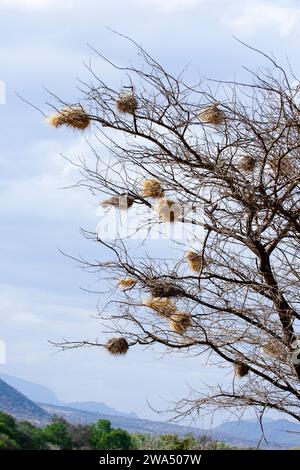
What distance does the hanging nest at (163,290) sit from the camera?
5.41m

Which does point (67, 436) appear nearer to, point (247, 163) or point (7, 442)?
point (7, 442)

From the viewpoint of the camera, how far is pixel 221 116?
4.96 metres

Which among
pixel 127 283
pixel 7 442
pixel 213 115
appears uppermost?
pixel 213 115

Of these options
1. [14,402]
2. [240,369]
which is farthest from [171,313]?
[14,402]

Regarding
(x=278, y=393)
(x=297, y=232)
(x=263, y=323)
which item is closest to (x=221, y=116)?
(x=297, y=232)

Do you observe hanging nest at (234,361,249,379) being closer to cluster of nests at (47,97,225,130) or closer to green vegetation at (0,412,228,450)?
cluster of nests at (47,97,225,130)

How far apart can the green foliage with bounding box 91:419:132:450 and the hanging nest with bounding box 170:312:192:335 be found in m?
2.98

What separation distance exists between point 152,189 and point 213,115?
2.29 ft

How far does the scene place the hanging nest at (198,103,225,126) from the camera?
497 cm

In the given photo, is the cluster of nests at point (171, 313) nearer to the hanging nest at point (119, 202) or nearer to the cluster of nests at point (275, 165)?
the hanging nest at point (119, 202)

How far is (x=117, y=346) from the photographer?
18.1 feet

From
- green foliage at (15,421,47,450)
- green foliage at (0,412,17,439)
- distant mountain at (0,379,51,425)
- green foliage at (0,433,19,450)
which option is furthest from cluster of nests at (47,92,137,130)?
distant mountain at (0,379,51,425)

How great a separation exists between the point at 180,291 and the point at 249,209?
855mm
